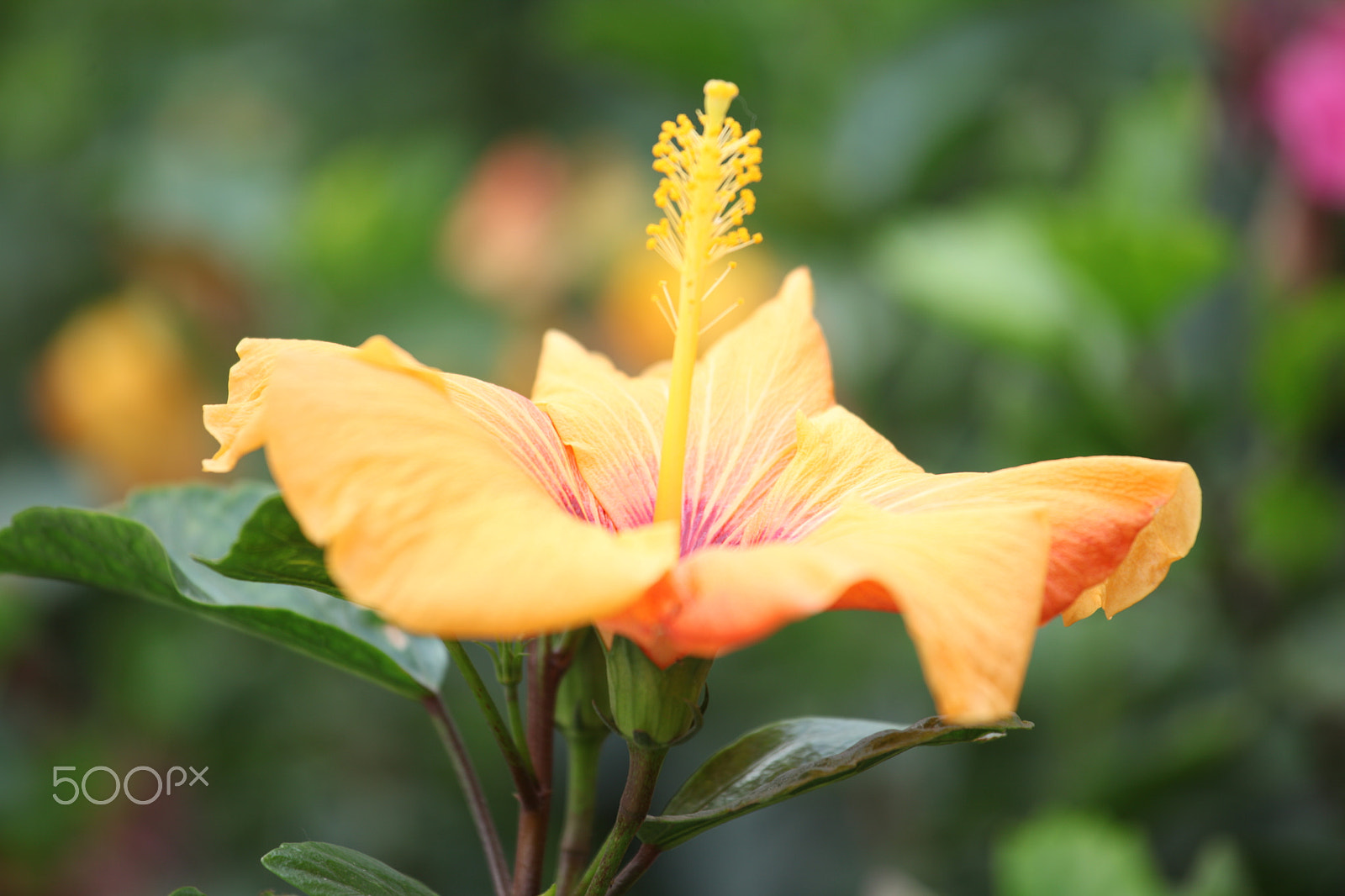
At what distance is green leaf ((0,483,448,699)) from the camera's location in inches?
24.2

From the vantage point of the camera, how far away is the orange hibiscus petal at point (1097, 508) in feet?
1.81

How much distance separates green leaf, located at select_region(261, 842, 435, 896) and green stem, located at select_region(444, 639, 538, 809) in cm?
7

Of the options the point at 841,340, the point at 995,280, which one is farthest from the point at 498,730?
the point at 841,340

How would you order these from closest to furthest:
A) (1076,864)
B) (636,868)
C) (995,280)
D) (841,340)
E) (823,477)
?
(636,868), (823,477), (1076,864), (995,280), (841,340)

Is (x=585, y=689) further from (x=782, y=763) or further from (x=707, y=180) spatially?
(x=707, y=180)

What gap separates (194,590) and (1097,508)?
1.58 ft

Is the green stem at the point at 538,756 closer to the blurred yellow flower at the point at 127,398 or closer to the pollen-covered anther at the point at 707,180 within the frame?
the pollen-covered anther at the point at 707,180

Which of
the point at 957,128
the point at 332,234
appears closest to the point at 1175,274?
the point at 957,128

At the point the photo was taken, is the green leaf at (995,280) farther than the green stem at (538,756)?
Yes

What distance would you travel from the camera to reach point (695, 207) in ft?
2.32

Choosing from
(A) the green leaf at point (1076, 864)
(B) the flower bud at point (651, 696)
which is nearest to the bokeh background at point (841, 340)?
(A) the green leaf at point (1076, 864)

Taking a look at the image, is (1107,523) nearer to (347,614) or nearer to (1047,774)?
(347,614)

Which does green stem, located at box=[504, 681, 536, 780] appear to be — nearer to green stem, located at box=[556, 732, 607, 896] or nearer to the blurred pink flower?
green stem, located at box=[556, 732, 607, 896]

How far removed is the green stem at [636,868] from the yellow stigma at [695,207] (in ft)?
0.56
